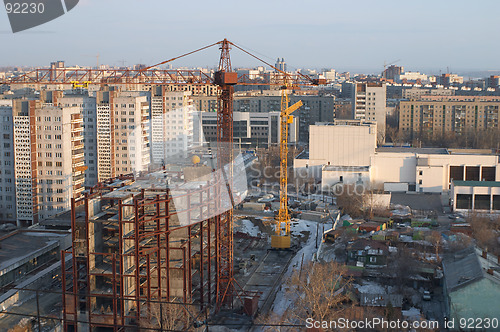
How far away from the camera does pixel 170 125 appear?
14.9m

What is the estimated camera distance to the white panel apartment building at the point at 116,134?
13.2 meters

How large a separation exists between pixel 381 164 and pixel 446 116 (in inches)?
383

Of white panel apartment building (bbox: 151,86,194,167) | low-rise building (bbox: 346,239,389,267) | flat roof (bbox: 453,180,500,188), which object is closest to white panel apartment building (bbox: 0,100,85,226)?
white panel apartment building (bbox: 151,86,194,167)

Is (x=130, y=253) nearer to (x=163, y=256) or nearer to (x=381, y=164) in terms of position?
(x=163, y=256)

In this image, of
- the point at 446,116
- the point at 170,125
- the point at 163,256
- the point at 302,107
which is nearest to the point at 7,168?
the point at 170,125

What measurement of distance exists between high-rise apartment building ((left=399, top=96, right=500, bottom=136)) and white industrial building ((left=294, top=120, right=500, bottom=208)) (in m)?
7.85

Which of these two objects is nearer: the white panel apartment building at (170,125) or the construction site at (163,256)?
the construction site at (163,256)

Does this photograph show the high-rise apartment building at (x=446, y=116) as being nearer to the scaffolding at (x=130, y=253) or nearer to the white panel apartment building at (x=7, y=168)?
the white panel apartment building at (x=7, y=168)

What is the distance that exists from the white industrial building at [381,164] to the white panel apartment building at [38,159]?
219 inches

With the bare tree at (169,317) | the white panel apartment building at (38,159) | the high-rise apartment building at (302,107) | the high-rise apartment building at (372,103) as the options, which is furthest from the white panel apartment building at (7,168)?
the high-rise apartment building at (302,107)

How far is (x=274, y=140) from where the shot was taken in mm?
19797

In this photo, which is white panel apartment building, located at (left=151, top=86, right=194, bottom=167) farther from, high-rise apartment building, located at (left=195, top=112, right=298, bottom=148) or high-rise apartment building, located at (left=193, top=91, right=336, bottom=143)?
high-rise apartment building, located at (left=193, top=91, right=336, bottom=143)

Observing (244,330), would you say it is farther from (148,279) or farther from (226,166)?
(226,166)

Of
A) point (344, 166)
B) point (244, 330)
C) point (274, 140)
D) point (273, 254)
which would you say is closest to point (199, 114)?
point (274, 140)
